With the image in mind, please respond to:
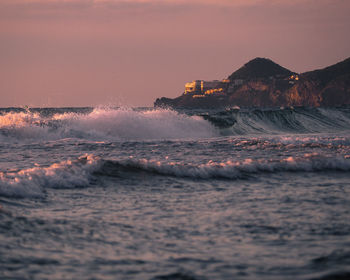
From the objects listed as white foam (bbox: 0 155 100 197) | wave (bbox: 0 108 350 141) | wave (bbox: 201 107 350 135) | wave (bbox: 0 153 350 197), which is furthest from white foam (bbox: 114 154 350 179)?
wave (bbox: 201 107 350 135)

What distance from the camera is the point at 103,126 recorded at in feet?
73.3

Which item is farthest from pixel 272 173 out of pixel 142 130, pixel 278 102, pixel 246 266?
pixel 278 102

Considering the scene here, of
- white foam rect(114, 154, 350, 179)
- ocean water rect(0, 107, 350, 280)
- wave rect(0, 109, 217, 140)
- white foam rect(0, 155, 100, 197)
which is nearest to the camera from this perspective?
ocean water rect(0, 107, 350, 280)

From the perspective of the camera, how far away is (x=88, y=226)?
5219 mm

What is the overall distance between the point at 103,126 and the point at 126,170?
43.2 ft

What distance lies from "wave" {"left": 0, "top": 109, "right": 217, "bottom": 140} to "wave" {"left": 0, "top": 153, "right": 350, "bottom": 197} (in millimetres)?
10444

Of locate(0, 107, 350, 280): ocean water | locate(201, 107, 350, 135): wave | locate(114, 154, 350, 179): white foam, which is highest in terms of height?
locate(201, 107, 350, 135): wave

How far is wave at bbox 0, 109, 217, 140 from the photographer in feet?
65.0

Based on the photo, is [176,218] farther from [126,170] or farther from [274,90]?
[274,90]

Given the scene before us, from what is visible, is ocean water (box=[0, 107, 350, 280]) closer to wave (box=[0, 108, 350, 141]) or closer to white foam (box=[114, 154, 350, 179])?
white foam (box=[114, 154, 350, 179])

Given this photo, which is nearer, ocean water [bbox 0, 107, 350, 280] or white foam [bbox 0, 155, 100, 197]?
ocean water [bbox 0, 107, 350, 280]

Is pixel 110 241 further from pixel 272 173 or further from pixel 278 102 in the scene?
pixel 278 102

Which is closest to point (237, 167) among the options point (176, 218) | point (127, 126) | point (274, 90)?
point (176, 218)

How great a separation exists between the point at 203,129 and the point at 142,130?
18.4 ft
